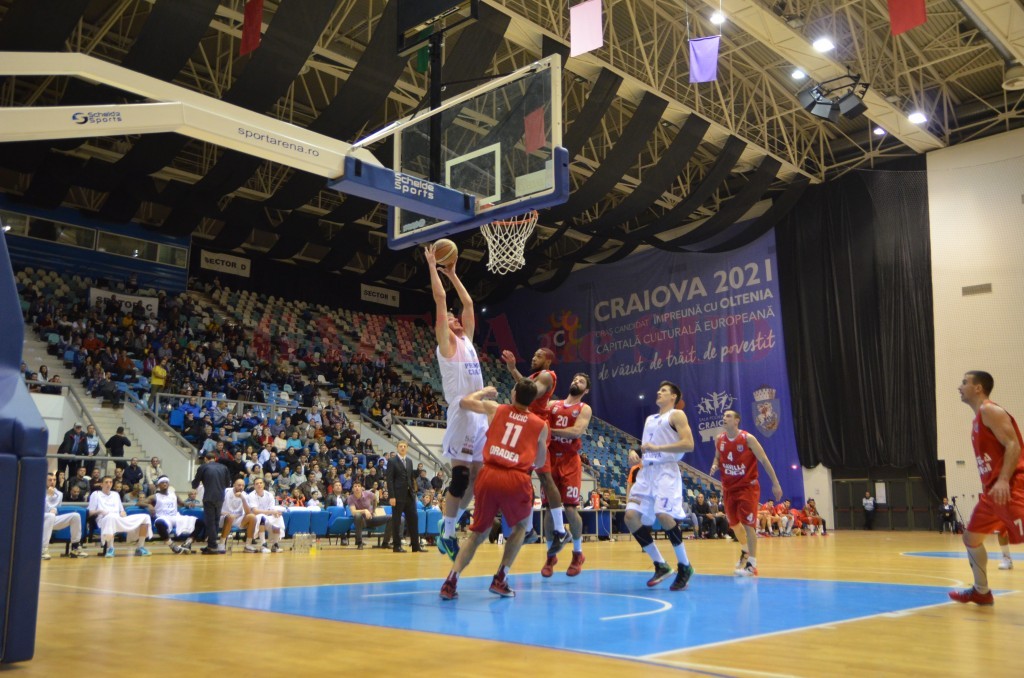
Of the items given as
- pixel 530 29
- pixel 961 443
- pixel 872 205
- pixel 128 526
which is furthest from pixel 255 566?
pixel 872 205

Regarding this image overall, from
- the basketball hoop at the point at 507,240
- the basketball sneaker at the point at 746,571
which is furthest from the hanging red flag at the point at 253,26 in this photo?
the basketball sneaker at the point at 746,571

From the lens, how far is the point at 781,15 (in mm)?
17922

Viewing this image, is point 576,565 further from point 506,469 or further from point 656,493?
point 506,469

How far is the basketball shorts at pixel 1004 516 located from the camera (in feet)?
18.5

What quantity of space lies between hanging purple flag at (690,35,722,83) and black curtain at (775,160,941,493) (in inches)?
490

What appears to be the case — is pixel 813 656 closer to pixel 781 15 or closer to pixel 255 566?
pixel 255 566

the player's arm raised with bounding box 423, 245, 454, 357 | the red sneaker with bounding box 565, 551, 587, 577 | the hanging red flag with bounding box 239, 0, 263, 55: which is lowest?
the red sneaker with bounding box 565, 551, 587, 577

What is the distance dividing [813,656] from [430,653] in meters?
1.81

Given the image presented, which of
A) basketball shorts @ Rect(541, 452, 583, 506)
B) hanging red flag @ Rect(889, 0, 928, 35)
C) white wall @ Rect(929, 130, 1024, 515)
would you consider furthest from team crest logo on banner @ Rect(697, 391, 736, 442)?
basketball shorts @ Rect(541, 452, 583, 506)

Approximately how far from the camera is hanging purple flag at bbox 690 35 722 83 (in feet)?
45.9

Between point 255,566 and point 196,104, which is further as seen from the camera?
point 255,566

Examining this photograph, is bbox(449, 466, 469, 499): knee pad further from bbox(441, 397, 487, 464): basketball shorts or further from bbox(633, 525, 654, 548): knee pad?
bbox(633, 525, 654, 548): knee pad

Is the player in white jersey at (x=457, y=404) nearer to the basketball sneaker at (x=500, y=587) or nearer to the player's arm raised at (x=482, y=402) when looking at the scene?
the player's arm raised at (x=482, y=402)

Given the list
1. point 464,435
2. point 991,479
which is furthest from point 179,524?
point 991,479
